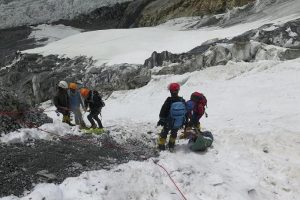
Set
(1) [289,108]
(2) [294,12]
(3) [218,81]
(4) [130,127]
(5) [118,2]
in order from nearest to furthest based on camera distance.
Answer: (4) [130,127] → (1) [289,108] → (3) [218,81] → (2) [294,12] → (5) [118,2]

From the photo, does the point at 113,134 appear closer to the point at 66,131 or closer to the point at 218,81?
the point at 66,131

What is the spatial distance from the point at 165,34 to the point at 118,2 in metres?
26.7

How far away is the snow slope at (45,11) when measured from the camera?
206ft

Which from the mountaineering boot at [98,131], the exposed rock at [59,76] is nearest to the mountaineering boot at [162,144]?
the mountaineering boot at [98,131]

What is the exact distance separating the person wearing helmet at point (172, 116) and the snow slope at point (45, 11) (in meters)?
53.6

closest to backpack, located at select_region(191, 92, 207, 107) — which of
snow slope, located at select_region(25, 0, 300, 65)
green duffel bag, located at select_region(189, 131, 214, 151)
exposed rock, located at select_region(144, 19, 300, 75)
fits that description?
green duffel bag, located at select_region(189, 131, 214, 151)

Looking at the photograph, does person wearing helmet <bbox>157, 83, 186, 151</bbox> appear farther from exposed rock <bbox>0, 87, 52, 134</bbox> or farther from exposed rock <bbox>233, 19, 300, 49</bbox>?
exposed rock <bbox>233, 19, 300, 49</bbox>

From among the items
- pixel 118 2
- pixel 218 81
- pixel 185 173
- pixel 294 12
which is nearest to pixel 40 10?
pixel 118 2

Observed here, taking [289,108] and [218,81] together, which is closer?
[289,108]

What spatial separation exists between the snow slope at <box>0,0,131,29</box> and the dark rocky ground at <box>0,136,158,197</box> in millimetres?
53924

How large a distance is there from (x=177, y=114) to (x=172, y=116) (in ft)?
0.36

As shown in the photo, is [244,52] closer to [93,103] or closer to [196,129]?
[93,103]

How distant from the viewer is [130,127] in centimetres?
1270

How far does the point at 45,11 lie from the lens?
2509 inches
